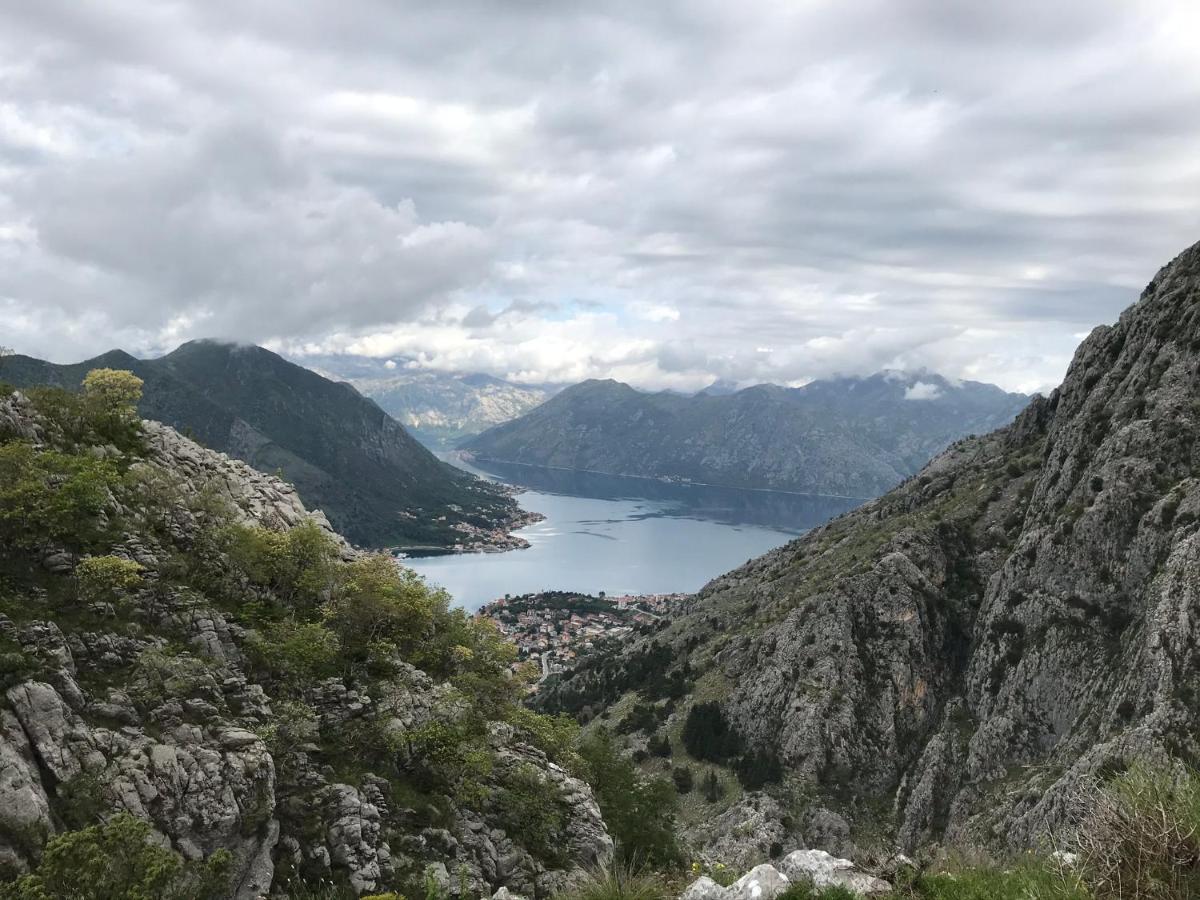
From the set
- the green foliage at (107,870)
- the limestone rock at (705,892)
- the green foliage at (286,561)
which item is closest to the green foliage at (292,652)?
the green foliage at (286,561)

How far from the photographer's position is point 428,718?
2516cm

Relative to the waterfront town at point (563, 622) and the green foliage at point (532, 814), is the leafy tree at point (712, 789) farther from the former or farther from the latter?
the waterfront town at point (563, 622)

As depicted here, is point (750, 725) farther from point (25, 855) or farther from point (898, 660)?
point (25, 855)

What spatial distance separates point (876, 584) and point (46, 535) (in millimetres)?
77438

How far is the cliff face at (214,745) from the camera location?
16.4 metres

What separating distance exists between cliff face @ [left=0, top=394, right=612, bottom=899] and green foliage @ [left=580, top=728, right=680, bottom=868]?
3781mm

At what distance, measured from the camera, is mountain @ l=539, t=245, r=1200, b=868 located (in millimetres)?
46000

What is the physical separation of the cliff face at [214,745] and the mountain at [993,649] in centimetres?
3209

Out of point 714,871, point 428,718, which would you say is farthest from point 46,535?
point 714,871

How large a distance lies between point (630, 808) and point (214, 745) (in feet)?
63.1

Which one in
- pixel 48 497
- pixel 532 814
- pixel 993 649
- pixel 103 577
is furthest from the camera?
pixel 993 649

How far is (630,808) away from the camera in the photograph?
3098 cm

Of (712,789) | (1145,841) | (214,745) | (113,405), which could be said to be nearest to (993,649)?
(712,789)

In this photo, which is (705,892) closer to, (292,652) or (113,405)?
(292,652)
